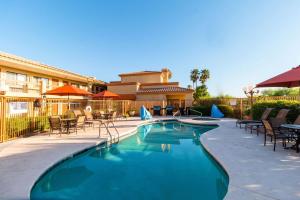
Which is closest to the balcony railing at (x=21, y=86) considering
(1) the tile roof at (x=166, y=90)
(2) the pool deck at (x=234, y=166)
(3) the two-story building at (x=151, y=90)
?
(3) the two-story building at (x=151, y=90)

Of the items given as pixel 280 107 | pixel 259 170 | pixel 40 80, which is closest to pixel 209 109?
pixel 280 107

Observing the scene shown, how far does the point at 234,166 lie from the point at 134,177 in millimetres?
2676

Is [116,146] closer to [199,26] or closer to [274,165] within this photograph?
[274,165]

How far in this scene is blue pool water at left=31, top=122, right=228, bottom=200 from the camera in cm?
401

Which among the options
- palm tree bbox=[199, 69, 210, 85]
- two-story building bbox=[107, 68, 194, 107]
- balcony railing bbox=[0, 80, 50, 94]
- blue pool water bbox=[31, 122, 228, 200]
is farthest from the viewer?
palm tree bbox=[199, 69, 210, 85]

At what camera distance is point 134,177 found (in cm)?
501

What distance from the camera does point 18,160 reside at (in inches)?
213

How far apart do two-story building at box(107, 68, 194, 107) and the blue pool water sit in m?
18.2

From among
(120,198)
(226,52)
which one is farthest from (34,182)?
(226,52)

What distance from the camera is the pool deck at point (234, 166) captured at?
11.4 feet

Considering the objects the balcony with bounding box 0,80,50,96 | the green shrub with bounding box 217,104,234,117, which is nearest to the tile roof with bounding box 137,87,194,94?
the green shrub with bounding box 217,104,234,117

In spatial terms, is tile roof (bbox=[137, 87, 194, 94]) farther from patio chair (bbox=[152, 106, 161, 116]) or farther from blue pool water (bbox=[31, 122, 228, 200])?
blue pool water (bbox=[31, 122, 228, 200])

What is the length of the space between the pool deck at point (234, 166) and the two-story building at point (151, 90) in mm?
17886

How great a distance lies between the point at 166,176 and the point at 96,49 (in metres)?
22.9
